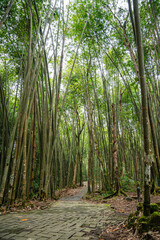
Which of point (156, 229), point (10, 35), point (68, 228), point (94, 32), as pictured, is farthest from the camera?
point (94, 32)

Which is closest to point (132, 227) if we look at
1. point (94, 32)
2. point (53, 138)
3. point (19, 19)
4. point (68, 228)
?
point (68, 228)

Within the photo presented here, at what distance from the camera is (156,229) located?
1299 mm

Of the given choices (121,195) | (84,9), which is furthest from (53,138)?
(84,9)

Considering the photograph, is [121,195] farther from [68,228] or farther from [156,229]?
[156,229]

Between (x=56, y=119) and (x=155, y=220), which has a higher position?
(x=56, y=119)

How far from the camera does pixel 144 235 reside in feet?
4.27

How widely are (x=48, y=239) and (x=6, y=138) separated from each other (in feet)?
9.57

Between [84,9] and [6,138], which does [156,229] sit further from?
[84,9]

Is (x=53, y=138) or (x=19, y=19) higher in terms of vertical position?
(x=19, y=19)

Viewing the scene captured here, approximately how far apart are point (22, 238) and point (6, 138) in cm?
278

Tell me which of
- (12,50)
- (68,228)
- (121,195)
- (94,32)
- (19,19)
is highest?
(94,32)

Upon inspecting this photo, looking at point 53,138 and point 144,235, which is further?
point 53,138

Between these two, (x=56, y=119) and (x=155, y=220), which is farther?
(x=56, y=119)

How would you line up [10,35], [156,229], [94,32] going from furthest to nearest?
[94,32], [10,35], [156,229]
